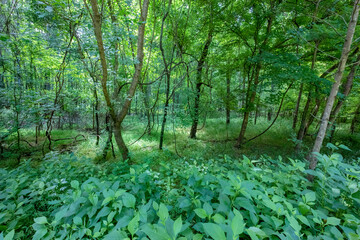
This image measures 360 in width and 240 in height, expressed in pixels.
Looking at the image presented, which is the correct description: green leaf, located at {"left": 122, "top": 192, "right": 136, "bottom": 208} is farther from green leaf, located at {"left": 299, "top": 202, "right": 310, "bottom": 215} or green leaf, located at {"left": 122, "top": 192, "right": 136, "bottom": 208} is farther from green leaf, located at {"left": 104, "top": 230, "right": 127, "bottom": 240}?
green leaf, located at {"left": 299, "top": 202, "right": 310, "bottom": 215}

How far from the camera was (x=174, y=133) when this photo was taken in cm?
475

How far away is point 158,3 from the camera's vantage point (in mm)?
4809

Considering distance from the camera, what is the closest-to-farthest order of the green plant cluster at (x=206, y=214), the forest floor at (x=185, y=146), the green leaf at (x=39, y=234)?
the green plant cluster at (x=206, y=214), the green leaf at (x=39, y=234), the forest floor at (x=185, y=146)

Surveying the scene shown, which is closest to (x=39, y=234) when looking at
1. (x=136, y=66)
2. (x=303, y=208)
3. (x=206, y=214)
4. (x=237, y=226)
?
(x=206, y=214)

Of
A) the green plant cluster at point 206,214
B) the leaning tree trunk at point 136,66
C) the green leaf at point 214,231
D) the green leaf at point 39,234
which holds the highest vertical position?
the leaning tree trunk at point 136,66

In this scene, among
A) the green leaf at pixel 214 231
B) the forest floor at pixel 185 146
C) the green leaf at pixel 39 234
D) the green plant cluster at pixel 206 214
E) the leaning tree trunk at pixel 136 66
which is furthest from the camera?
the forest floor at pixel 185 146

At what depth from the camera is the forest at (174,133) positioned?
94 centimetres

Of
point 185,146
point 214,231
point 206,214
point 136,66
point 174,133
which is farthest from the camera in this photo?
point 185,146

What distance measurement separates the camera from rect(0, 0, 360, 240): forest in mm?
943

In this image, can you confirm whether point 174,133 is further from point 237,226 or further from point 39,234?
point 237,226

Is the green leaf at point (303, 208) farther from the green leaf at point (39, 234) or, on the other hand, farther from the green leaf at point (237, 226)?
the green leaf at point (39, 234)

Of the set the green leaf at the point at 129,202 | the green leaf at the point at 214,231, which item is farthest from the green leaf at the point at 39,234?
the green leaf at the point at 214,231

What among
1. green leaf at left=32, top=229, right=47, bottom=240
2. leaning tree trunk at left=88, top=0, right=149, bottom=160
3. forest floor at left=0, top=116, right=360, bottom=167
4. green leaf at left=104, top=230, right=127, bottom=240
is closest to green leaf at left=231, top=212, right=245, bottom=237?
green leaf at left=104, top=230, right=127, bottom=240

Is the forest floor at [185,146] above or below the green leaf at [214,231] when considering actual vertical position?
below
